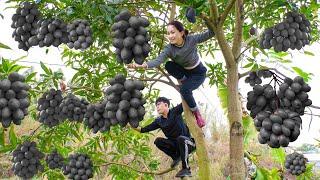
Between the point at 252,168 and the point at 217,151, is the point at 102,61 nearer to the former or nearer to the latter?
the point at 252,168

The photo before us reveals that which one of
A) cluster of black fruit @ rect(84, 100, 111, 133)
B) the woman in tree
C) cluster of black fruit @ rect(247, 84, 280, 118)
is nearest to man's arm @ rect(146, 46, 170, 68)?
the woman in tree

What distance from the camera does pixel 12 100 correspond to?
7.31 feet

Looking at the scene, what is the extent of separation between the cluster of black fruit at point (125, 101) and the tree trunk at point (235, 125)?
1.00m

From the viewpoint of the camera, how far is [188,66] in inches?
146

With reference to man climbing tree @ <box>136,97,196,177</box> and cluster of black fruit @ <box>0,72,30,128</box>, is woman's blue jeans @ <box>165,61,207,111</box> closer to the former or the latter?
man climbing tree @ <box>136,97,196,177</box>

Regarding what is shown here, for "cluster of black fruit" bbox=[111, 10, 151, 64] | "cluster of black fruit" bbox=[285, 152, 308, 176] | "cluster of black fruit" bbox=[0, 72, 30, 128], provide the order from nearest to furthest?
"cluster of black fruit" bbox=[0, 72, 30, 128], "cluster of black fruit" bbox=[111, 10, 151, 64], "cluster of black fruit" bbox=[285, 152, 308, 176]

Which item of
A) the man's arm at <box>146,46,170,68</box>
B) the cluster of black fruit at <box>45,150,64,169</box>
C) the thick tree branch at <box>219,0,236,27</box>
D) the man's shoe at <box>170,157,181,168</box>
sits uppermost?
the thick tree branch at <box>219,0,236,27</box>

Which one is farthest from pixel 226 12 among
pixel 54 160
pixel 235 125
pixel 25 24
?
pixel 54 160

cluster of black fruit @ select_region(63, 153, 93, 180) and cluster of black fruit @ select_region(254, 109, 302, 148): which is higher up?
cluster of black fruit @ select_region(254, 109, 302, 148)

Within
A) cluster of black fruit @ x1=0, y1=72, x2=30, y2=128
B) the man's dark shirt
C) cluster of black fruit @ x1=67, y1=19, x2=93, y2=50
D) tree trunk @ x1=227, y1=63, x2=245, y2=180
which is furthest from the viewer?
the man's dark shirt

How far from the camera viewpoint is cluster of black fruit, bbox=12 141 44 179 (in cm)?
408

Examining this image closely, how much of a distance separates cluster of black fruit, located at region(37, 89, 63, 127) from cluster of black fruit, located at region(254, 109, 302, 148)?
5.36 feet

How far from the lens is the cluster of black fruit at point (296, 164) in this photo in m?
6.10

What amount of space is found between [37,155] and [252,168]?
492cm
